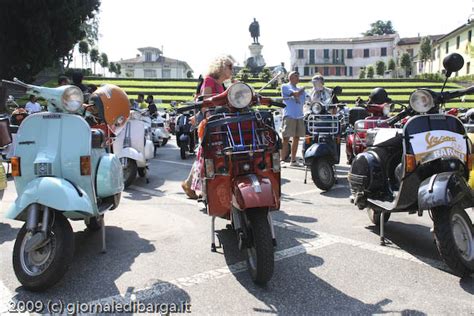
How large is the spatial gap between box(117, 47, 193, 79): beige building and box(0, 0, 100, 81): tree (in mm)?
52681

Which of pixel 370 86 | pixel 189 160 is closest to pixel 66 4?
pixel 189 160

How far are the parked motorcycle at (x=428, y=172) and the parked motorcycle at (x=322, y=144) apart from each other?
190 cm

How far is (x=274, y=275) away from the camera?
354 cm

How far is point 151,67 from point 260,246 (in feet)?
261

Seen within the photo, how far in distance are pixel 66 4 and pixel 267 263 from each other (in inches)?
985

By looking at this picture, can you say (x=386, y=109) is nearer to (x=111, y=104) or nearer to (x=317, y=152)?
(x=317, y=152)

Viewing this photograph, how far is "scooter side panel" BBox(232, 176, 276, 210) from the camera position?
3.29m

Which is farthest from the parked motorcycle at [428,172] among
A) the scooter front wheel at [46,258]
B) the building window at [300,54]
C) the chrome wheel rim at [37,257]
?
the building window at [300,54]

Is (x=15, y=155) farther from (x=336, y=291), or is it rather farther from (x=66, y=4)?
(x=66, y=4)

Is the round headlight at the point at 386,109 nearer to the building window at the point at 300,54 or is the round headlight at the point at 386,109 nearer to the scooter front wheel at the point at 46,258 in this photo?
the scooter front wheel at the point at 46,258

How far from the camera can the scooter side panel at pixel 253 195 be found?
3291 millimetres

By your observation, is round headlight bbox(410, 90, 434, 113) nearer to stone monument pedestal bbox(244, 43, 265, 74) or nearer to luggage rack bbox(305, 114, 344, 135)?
luggage rack bbox(305, 114, 344, 135)

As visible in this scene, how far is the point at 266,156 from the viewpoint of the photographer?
3922 millimetres

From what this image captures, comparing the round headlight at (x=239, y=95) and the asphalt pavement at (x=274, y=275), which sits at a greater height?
the round headlight at (x=239, y=95)
